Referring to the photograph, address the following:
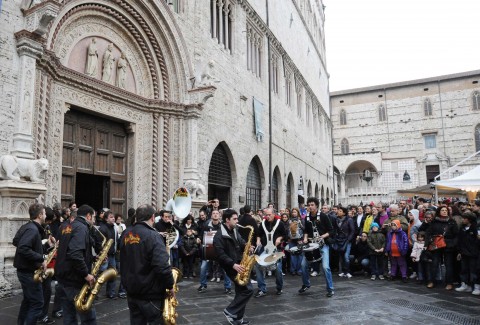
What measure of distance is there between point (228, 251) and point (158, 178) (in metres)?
6.39

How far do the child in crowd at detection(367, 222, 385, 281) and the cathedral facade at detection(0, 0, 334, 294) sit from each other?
201 inches

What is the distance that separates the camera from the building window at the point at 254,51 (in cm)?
1802

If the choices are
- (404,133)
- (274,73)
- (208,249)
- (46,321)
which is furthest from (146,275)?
(404,133)

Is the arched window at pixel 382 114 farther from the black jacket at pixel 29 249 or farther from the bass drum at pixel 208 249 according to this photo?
the black jacket at pixel 29 249

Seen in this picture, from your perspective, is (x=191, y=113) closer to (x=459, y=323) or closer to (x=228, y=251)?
(x=228, y=251)

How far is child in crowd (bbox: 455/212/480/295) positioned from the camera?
7.62 m

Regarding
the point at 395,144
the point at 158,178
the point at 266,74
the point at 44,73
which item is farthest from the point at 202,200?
the point at 395,144

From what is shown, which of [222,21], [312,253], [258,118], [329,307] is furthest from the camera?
[258,118]

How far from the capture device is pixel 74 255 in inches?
166

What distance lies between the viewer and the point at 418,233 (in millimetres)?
8953

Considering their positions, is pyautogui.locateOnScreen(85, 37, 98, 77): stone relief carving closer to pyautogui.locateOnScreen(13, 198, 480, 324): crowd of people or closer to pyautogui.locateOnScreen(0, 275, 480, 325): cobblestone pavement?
pyautogui.locateOnScreen(13, 198, 480, 324): crowd of people

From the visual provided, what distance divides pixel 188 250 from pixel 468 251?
599 cm

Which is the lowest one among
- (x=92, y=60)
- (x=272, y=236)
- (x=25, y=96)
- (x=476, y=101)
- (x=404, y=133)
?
(x=272, y=236)

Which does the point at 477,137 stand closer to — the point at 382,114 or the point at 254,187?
the point at 382,114
